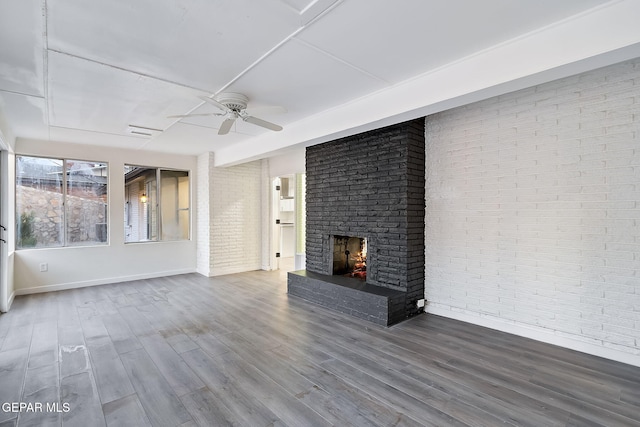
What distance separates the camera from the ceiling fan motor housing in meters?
3.14

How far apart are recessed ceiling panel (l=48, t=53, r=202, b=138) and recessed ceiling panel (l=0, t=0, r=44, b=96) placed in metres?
0.11

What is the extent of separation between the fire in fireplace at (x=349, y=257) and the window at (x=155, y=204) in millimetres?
3661

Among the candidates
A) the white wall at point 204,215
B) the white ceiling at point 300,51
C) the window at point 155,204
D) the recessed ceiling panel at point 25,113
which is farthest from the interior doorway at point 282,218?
the recessed ceiling panel at point 25,113

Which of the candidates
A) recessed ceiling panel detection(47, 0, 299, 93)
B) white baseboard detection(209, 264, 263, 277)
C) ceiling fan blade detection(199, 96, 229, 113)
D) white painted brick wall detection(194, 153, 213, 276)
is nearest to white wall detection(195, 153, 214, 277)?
white painted brick wall detection(194, 153, 213, 276)

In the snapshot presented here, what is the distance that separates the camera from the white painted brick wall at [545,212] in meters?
2.76

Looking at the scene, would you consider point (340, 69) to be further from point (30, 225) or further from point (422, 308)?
point (30, 225)

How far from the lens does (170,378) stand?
2.50 m

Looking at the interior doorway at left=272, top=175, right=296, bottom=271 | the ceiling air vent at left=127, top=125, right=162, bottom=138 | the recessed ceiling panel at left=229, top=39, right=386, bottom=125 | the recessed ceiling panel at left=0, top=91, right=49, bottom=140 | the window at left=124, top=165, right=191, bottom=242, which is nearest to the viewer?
the recessed ceiling panel at left=229, top=39, right=386, bottom=125

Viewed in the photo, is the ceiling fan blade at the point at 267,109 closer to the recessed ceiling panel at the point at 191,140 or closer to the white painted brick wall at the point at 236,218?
the recessed ceiling panel at the point at 191,140

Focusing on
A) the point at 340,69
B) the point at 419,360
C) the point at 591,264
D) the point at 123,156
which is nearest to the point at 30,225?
the point at 123,156

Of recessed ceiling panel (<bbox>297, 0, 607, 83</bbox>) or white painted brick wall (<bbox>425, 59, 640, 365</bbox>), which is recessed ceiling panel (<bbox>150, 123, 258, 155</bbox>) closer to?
recessed ceiling panel (<bbox>297, 0, 607, 83</bbox>)

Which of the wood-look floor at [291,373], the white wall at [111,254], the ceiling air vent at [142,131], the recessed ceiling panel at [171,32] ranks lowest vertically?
the wood-look floor at [291,373]

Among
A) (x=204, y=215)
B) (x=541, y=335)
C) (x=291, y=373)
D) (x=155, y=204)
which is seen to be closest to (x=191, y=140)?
(x=204, y=215)

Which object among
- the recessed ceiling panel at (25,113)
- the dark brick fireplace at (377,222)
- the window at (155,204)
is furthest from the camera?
the window at (155,204)
